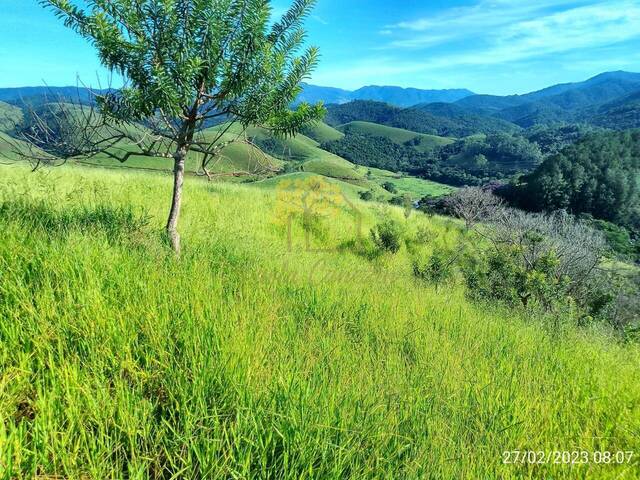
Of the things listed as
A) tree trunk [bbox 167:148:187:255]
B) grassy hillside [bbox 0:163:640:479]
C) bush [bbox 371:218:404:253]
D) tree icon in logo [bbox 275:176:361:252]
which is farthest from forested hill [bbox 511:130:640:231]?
tree trunk [bbox 167:148:187:255]

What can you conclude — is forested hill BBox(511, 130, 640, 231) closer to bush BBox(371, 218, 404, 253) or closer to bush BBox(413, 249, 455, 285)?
bush BBox(371, 218, 404, 253)

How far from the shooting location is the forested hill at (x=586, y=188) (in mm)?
73125

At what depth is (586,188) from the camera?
246 feet

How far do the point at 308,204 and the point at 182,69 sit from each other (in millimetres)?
10483

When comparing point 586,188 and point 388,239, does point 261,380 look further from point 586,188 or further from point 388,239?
point 586,188

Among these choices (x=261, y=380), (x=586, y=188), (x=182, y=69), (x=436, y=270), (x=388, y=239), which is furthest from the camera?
(x=586, y=188)

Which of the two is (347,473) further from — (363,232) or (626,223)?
(626,223)

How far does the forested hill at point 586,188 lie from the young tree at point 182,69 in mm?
81003

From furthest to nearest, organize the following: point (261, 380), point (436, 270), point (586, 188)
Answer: point (586, 188), point (436, 270), point (261, 380)

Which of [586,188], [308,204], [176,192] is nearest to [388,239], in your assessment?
[308,204]

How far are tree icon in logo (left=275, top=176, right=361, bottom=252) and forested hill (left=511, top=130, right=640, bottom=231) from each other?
236ft

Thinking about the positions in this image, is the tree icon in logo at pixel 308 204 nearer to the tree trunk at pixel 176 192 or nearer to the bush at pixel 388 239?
the bush at pixel 388 239

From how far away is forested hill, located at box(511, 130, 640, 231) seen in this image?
73.1 meters

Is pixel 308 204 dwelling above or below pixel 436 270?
above
